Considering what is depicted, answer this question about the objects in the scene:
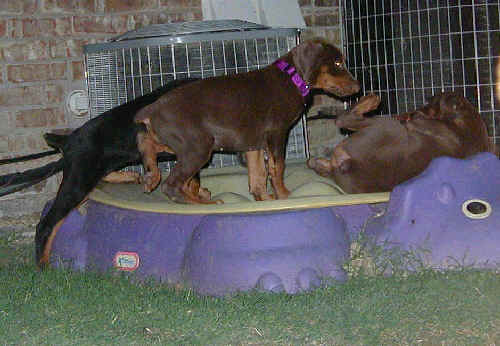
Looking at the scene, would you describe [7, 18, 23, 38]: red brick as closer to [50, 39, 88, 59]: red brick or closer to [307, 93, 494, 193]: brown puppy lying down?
[50, 39, 88, 59]: red brick

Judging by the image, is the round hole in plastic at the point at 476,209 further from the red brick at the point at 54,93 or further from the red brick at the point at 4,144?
the red brick at the point at 4,144

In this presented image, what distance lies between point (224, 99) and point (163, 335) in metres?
1.08

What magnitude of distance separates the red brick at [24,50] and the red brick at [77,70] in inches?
6.0

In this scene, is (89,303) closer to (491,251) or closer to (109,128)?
(109,128)

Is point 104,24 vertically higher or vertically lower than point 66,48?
higher

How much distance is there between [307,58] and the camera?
293cm

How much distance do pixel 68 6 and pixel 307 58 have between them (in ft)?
5.59

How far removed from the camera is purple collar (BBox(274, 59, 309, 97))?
2.93 metres

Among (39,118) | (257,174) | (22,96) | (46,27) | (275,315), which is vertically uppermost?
(46,27)

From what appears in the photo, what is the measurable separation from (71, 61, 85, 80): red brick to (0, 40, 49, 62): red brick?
153 millimetres

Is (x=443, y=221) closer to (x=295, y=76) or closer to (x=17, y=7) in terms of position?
(x=295, y=76)

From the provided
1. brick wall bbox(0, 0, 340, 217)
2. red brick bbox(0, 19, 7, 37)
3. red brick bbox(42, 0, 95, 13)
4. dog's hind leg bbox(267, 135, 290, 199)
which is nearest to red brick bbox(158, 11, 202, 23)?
brick wall bbox(0, 0, 340, 217)

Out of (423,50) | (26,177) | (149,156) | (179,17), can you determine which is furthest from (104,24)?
(423,50)

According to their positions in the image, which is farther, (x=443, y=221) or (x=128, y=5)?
(x=128, y=5)
